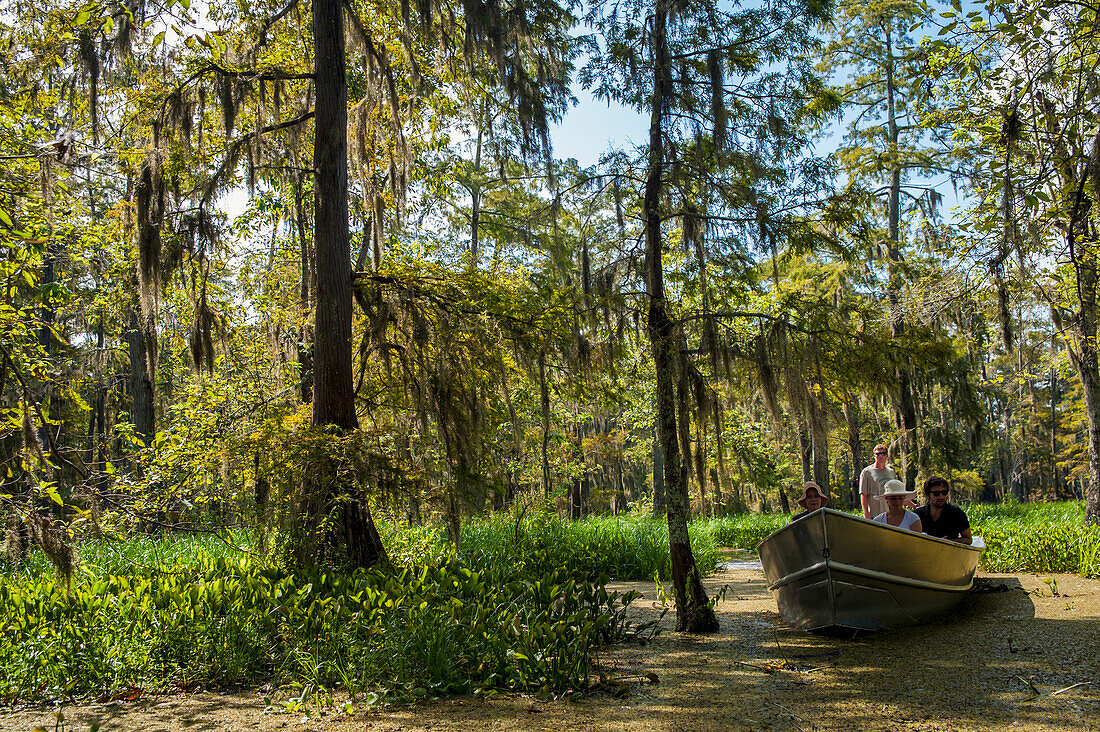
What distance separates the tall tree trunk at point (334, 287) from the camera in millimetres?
7785

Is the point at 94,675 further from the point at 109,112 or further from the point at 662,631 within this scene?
the point at 109,112

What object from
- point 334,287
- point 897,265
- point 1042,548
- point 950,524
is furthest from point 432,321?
point 897,265

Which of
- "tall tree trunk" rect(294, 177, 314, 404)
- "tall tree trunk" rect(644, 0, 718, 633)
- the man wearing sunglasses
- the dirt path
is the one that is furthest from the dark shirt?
"tall tree trunk" rect(294, 177, 314, 404)

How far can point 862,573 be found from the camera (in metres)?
6.42

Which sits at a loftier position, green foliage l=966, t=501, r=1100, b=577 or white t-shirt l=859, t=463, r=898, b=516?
white t-shirt l=859, t=463, r=898, b=516

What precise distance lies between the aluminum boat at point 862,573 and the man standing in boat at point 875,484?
144cm

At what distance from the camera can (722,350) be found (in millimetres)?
6621

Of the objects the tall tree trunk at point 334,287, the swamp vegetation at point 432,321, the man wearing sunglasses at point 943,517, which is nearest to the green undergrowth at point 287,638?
the swamp vegetation at point 432,321

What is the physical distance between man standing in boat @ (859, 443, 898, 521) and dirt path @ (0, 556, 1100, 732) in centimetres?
195

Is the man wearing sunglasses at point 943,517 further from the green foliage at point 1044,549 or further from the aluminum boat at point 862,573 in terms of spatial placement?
the green foliage at point 1044,549

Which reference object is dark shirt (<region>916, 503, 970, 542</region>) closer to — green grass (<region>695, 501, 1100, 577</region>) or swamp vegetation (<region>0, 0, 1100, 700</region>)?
swamp vegetation (<region>0, 0, 1100, 700</region>)

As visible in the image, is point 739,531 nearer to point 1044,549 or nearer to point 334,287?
point 1044,549

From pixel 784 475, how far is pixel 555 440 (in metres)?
15.6

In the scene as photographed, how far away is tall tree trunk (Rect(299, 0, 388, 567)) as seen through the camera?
7.79 meters
